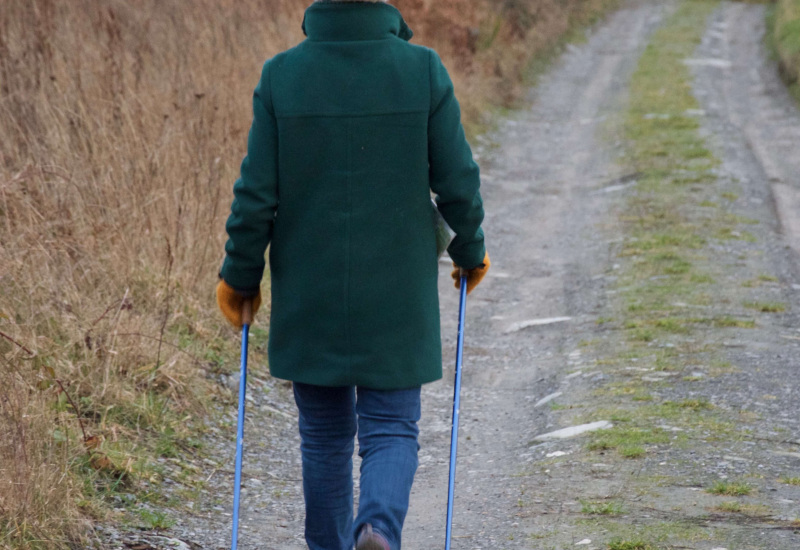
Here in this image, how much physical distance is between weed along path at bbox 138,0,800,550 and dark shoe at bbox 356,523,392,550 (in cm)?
105

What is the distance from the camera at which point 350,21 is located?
2.70m

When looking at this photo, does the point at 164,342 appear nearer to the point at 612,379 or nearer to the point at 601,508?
the point at 601,508

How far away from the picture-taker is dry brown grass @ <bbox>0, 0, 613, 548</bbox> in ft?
11.9

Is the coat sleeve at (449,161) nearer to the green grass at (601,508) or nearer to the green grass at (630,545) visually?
the green grass at (630,545)

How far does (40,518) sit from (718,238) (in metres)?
6.58

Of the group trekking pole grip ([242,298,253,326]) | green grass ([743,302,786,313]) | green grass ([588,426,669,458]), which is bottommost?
green grass ([743,302,786,313])

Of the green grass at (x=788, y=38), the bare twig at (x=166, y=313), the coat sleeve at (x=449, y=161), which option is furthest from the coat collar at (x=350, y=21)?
the green grass at (x=788, y=38)

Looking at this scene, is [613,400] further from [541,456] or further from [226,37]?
[226,37]

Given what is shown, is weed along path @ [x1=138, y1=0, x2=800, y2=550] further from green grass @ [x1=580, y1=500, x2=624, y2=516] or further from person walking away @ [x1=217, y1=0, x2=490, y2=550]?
person walking away @ [x1=217, y1=0, x2=490, y2=550]

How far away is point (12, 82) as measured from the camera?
20.9ft

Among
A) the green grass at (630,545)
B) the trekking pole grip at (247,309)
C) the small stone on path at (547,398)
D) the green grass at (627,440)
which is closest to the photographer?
the trekking pole grip at (247,309)

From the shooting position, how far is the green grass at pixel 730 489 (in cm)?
386

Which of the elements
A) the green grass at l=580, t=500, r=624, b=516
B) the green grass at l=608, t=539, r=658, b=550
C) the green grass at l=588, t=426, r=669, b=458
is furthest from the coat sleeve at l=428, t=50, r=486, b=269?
A: the green grass at l=588, t=426, r=669, b=458

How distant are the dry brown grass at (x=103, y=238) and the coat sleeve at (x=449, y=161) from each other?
157 cm
